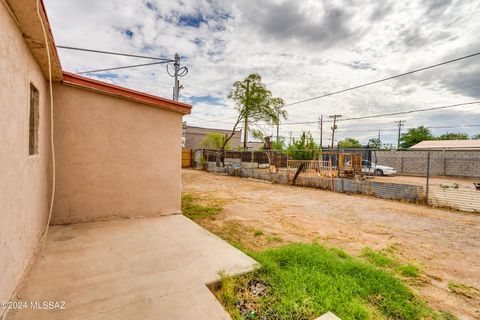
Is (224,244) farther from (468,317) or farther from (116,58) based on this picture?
(116,58)

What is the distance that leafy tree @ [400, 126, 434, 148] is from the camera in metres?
43.1

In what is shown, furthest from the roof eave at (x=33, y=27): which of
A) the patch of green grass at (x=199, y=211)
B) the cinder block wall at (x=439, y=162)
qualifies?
the cinder block wall at (x=439, y=162)

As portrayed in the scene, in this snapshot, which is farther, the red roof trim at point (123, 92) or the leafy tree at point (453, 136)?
the leafy tree at point (453, 136)

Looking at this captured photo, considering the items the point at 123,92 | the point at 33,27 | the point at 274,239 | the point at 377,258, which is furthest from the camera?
the point at 123,92

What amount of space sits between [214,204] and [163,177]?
262 cm

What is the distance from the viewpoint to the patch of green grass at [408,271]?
3005 mm

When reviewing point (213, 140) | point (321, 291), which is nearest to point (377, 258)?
point (321, 291)

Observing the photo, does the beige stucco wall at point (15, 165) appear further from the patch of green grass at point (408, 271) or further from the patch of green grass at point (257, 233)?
the patch of green grass at point (408, 271)

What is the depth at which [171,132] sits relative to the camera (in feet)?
16.7

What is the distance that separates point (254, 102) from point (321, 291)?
1886 centimetres

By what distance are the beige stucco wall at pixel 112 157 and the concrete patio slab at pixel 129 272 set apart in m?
0.58

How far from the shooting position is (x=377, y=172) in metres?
19.3

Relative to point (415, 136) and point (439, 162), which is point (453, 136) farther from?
point (439, 162)

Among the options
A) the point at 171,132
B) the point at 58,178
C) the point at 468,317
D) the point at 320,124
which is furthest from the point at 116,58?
the point at 320,124
